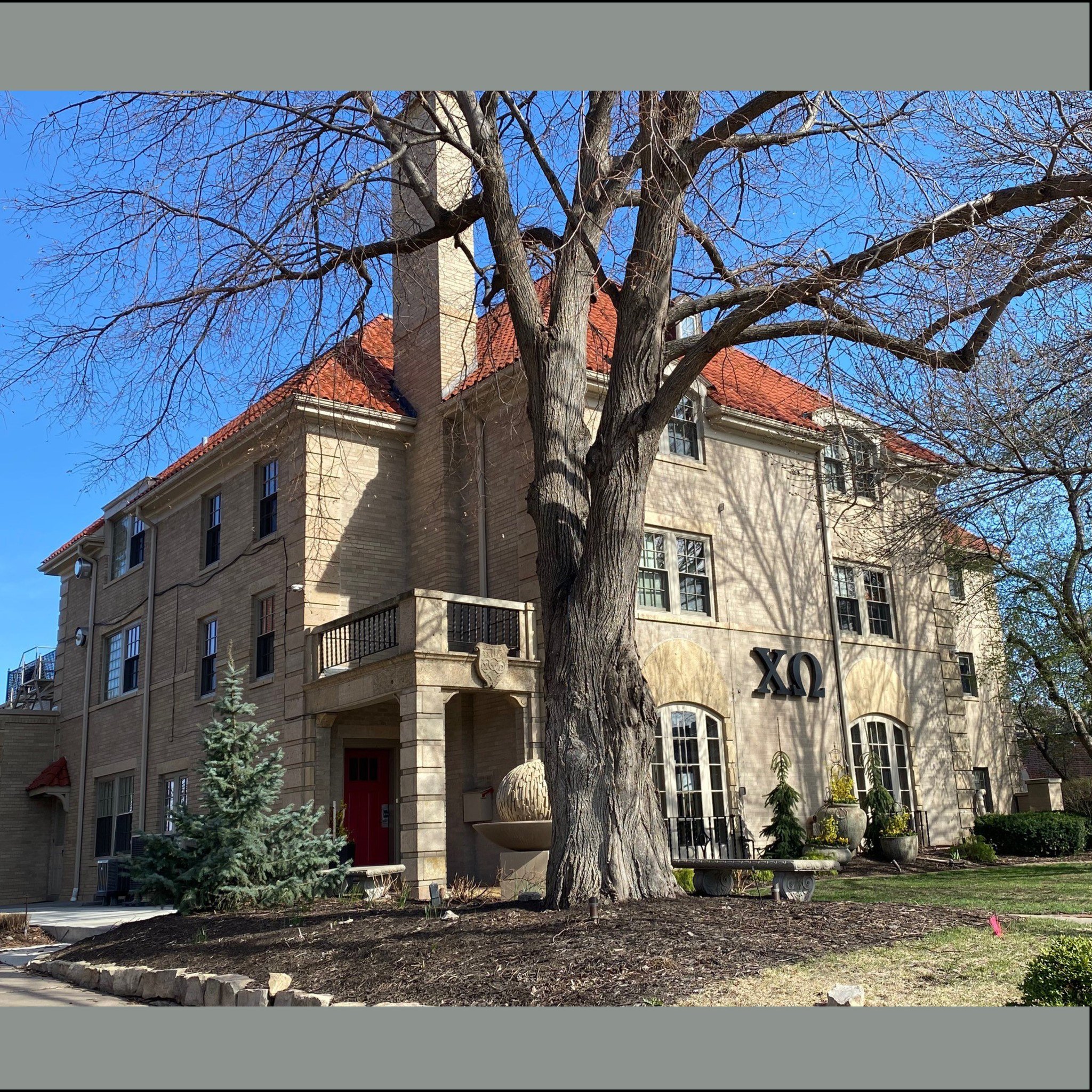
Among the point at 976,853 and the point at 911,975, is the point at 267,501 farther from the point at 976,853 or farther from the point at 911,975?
the point at 911,975

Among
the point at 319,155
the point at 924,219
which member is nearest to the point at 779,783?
the point at 924,219

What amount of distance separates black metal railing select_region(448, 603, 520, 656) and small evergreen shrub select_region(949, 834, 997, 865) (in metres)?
10.1

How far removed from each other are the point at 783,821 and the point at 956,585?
44.2 feet

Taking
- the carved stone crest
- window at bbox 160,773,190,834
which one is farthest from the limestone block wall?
the carved stone crest

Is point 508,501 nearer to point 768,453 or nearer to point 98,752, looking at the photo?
point 768,453

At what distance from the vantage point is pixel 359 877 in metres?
16.8

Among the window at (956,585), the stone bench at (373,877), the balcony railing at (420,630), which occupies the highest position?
the window at (956,585)

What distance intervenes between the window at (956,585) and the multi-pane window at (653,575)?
331 inches

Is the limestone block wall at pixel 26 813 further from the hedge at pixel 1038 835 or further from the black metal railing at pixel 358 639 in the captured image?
the hedge at pixel 1038 835

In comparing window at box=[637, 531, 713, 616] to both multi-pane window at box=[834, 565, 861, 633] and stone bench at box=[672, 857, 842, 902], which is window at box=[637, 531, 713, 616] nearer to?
multi-pane window at box=[834, 565, 861, 633]

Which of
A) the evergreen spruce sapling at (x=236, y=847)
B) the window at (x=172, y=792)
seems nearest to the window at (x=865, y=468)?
the evergreen spruce sapling at (x=236, y=847)

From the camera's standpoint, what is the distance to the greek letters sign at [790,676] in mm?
21906

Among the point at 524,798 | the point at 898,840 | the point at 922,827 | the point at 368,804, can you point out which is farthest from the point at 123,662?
the point at 922,827

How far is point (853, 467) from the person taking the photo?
50.9 feet
